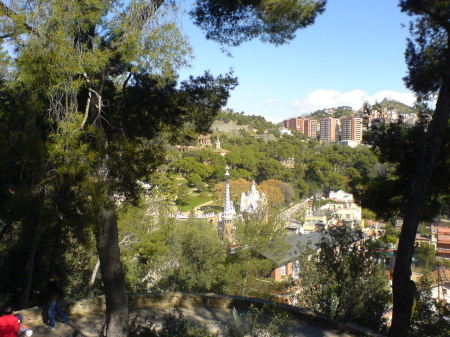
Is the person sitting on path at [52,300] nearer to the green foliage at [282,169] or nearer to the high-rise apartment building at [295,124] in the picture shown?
the green foliage at [282,169]

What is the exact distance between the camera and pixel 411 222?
3865 mm

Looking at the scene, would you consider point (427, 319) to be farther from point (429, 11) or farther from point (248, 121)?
point (248, 121)

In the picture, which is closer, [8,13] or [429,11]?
[8,13]

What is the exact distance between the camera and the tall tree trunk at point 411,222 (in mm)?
3771

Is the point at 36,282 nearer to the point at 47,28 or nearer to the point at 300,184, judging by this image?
the point at 47,28

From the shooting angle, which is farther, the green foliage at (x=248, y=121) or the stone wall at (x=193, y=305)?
the green foliage at (x=248, y=121)

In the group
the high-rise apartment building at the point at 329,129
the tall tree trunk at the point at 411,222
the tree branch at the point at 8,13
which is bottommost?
the tall tree trunk at the point at 411,222

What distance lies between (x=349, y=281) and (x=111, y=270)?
391 cm

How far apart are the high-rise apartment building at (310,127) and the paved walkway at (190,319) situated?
376ft

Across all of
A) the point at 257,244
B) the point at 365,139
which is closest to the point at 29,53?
the point at 365,139

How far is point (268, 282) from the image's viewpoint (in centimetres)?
1200

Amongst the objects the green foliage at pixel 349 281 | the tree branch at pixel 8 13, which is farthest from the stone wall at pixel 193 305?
the tree branch at pixel 8 13

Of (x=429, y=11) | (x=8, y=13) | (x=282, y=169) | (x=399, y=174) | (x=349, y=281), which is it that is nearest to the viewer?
(x=8, y=13)

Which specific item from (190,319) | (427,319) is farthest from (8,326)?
(427,319)
